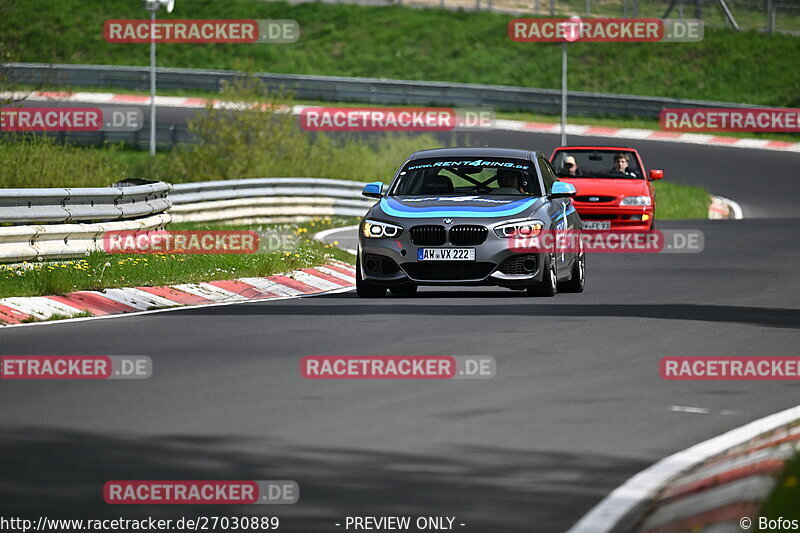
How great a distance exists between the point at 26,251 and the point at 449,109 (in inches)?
1478

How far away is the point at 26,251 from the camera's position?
16.8 metres

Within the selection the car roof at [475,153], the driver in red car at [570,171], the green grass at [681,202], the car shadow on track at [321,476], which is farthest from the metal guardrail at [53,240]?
the green grass at [681,202]

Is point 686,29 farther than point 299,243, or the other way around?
point 686,29

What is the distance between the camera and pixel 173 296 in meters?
16.7

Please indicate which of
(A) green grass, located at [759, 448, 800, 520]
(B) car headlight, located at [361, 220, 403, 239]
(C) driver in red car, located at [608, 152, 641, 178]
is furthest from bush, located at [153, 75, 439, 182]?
(A) green grass, located at [759, 448, 800, 520]

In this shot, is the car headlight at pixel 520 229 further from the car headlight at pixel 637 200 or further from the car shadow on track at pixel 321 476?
the car headlight at pixel 637 200

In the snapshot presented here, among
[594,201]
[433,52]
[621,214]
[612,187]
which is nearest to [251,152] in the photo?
[594,201]

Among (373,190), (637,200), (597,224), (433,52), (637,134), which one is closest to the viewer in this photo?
(373,190)

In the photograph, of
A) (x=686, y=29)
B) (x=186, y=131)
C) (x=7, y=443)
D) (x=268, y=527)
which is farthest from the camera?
(x=686, y=29)

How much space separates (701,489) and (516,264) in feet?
30.2

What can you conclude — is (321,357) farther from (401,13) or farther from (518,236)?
(401,13)

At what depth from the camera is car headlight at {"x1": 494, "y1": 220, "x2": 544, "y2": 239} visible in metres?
16.2

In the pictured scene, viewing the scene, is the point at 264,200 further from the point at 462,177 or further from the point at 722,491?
the point at 722,491

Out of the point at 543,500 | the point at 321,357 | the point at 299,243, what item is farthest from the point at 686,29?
the point at 543,500
